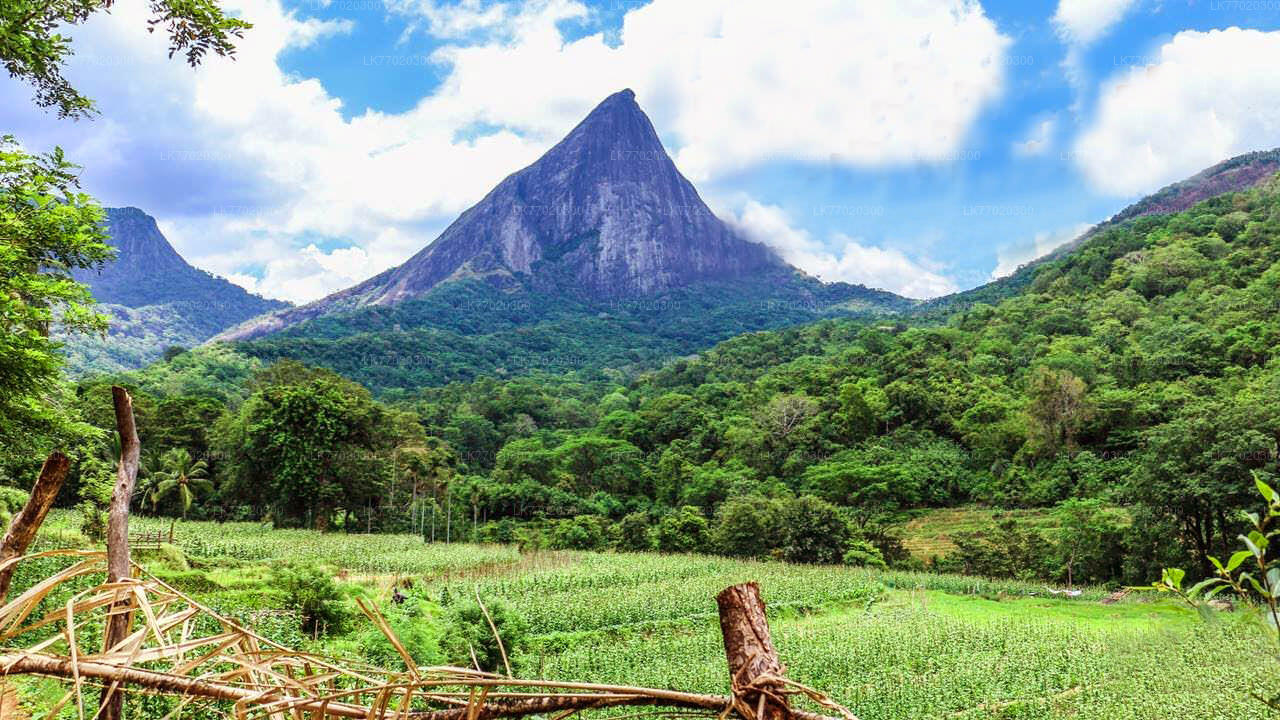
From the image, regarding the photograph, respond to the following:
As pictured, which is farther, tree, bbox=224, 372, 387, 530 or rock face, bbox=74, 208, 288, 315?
rock face, bbox=74, 208, 288, 315

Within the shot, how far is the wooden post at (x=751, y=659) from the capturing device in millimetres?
838

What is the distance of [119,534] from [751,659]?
1092 mm

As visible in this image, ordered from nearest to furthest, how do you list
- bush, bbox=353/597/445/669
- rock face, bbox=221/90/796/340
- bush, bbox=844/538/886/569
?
1. bush, bbox=353/597/445/669
2. bush, bbox=844/538/886/569
3. rock face, bbox=221/90/796/340

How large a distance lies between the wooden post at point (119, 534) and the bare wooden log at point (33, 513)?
0.27ft

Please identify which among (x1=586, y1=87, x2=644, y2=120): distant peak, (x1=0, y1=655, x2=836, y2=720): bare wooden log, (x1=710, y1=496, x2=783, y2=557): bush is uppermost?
(x1=586, y1=87, x2=644, y2=120): distant peak

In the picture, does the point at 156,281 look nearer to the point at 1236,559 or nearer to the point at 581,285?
the point at 581,285

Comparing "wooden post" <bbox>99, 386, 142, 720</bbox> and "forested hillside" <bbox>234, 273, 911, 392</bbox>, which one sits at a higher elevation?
"forested hillside" <bbox>234, 273, 911, 392</bbox>

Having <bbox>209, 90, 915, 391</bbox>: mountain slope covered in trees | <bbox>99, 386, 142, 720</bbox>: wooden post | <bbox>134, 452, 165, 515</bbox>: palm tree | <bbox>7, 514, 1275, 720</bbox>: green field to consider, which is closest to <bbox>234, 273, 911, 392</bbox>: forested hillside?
<bbox>209, 90, 915, 391</bbox>: mountain slope covered in trees

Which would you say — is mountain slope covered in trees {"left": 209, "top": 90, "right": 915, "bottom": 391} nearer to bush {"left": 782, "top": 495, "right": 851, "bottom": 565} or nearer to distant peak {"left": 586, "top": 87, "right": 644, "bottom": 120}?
distant peak {"left": 586, "top": 87, "right": 644, "bottom": 120}

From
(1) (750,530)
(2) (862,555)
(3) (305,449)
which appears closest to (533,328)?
(3) (305,449)

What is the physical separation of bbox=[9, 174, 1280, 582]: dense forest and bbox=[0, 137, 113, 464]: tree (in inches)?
153

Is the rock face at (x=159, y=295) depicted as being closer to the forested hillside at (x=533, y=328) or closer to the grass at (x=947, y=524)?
the forested hillside at (x=533, y=328)

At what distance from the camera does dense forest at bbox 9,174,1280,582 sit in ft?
61.6

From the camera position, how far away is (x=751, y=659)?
893 millimetres
